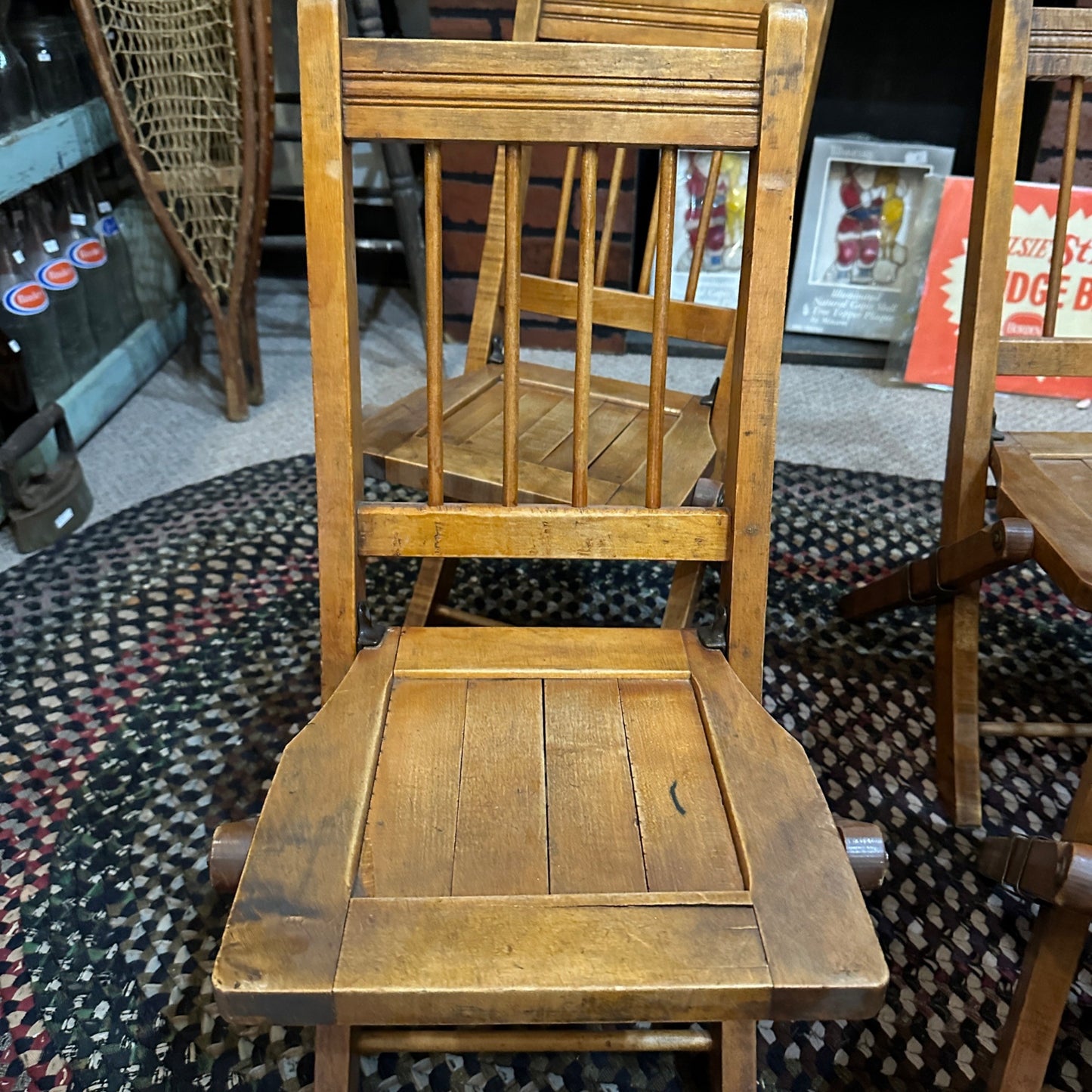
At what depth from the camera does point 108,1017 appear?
0.91 metres

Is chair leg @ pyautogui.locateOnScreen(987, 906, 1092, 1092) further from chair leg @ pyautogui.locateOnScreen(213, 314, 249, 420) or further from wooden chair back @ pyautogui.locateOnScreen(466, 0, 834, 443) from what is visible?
chair leg @ pyautogui.locateOnScreen(213, 314, 249, 420)

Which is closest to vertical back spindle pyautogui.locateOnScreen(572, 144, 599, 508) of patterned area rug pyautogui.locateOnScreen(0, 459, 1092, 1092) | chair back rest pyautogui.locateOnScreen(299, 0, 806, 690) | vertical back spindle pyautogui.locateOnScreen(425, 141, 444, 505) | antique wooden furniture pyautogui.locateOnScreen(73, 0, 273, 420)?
chair back rest pyautogui.locateOnScreen(299, 0, 806, 690)

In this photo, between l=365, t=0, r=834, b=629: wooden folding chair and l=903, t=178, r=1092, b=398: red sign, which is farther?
l=903, t=178, r=1092, b=398: red sign

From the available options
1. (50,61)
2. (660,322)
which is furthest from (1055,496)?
(50,61)

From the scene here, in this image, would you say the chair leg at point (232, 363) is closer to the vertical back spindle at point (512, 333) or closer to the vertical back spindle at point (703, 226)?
the vertical back spindle at point (703, 226)

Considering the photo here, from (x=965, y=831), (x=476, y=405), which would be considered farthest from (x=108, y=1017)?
(x=965, y=831)

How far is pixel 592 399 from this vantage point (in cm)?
128

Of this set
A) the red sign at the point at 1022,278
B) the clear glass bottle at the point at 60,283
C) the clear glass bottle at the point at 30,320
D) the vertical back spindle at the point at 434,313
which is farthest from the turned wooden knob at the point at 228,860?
the red sign at the point at 1022,278

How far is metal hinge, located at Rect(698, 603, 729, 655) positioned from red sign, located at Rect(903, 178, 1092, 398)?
4.95 feet

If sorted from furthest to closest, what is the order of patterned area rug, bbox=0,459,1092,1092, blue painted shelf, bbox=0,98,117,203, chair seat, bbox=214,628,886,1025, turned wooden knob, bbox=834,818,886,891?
blue painted shelf, bbox=0,98,117,203 → patterned area rug, bbox=0,459,1092,1092 → turned wooden knob, bbox=834,818,886,891 → chair seat, bbox=214,628,886,1025

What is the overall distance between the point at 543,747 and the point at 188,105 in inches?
62.7

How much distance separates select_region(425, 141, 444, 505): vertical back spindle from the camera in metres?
0.75

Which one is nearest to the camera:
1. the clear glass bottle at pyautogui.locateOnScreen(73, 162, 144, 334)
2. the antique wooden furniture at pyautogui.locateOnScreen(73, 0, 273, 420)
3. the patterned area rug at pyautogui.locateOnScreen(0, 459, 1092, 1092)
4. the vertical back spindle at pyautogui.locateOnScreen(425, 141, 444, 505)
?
the vertical back spindle at pyautogui.locateOnScreen(425, 141, 444, 505)

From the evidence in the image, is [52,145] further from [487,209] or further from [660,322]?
[660,322]
